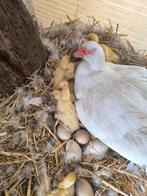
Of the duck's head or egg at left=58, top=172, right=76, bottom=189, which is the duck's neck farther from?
egg at left=58, top=172, right=76, bottom=189

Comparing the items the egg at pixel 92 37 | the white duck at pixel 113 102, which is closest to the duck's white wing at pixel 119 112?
the white duck at pixel 113 102

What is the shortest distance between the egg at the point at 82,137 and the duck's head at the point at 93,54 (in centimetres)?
13

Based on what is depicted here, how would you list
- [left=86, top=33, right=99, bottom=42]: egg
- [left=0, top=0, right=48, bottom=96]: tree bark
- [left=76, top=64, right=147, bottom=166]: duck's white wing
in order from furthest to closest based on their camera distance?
[left=86, top=33, right=99, bottom=42]: egg → [left=76, top=64, right=147, bottom=166]: duck's white wing → [left=0, top=0, right=48, bottom=96]: tree bark

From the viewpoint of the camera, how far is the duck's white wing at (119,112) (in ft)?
2.81

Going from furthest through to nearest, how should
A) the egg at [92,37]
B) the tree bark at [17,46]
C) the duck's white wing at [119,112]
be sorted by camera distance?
the egg at [92,37] < the duck's white wing at [119,112] < the tree bark at [17,46]

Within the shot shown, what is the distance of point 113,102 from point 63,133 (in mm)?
124

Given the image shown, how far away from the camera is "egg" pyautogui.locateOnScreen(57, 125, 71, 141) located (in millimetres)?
910

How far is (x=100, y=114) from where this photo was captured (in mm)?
876

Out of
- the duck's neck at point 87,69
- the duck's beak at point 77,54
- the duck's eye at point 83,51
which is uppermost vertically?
the duck's eye at point 83,51

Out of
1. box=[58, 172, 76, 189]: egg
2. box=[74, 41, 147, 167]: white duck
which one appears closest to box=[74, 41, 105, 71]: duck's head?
box=[74, 41, 147, 167]: white duck

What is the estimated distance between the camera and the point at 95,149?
2.97ft

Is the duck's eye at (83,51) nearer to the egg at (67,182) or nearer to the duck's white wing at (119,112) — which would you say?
the duck's white wing at (119,112)

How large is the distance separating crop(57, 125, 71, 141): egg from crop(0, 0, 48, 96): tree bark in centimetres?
13

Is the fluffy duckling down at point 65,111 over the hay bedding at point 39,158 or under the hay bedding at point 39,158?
over
